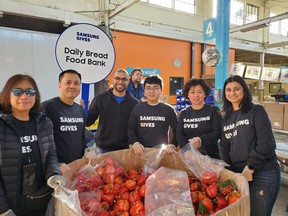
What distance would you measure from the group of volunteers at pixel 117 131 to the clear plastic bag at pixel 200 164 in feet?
0.31

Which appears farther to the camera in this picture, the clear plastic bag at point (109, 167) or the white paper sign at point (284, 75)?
the white paper sign at point (284, 75)

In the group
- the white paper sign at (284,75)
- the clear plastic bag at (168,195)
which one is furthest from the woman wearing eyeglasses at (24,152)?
the white paper sign at (284,75)

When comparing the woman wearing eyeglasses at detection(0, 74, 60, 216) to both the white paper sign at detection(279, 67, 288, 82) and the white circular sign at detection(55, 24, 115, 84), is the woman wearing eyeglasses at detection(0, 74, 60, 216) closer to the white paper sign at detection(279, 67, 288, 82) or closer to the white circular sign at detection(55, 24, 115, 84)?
the white circular sign at detection(55, 24, 115, 84)

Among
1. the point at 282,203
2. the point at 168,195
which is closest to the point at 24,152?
the point at 168,195

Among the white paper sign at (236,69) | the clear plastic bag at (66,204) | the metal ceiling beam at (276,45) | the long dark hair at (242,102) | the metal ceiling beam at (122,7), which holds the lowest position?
the clear plastic bag at (66,204)

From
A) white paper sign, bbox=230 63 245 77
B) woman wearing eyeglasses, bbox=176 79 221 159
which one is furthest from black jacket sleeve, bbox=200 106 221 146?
white paper sign, bbox=230 63 245 77

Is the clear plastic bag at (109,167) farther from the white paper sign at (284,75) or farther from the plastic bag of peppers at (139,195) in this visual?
the white paper sign at (284,75)

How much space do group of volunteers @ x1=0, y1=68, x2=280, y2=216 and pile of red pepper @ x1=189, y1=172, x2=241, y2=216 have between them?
0.74 feet

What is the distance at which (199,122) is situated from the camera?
1.67m

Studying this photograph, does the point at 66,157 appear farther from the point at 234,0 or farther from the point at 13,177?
the point at 234,0

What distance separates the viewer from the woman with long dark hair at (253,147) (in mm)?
1328

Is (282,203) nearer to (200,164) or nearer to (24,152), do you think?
(200,164)

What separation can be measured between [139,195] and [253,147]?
0.74 metres

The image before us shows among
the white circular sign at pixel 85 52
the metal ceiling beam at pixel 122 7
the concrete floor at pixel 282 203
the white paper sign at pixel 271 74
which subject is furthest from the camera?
the white paper sign at pixel 271 74
